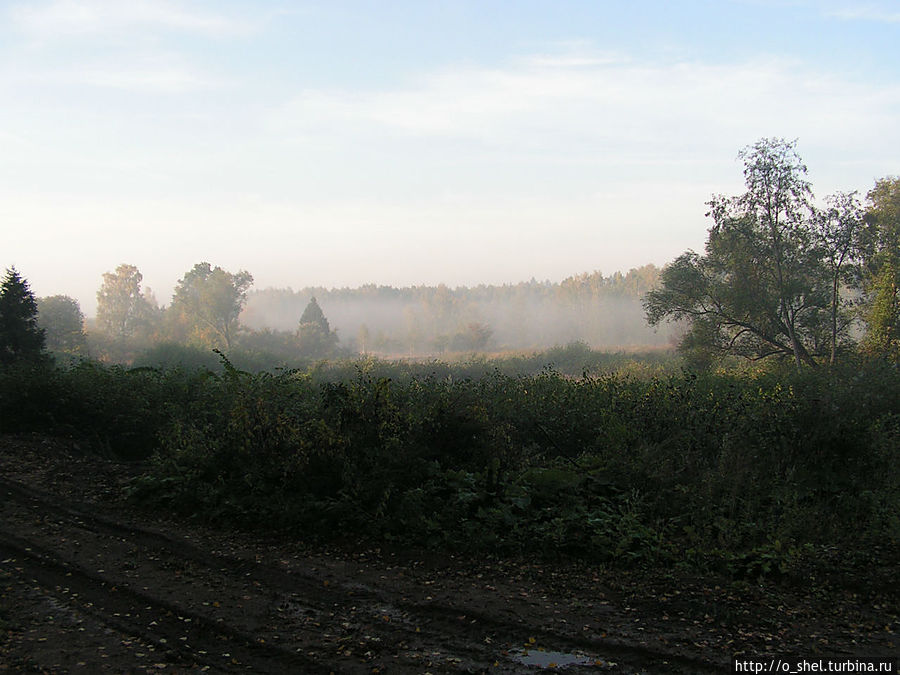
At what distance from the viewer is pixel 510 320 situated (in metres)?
151

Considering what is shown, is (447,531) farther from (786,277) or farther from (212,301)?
(212,301)

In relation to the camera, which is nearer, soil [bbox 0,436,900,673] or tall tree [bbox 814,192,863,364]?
soil [bbox 0,436,900,673]

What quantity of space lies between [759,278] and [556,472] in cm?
2447

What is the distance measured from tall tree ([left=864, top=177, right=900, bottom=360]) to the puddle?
77.3 ft

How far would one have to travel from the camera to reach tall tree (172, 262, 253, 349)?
8400cm

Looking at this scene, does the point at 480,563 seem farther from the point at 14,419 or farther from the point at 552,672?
the point at 14,419

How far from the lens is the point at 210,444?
8766 millimetres

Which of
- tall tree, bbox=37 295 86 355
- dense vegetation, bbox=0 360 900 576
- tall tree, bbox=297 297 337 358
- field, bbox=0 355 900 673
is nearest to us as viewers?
field, bbox=0 355 900 673

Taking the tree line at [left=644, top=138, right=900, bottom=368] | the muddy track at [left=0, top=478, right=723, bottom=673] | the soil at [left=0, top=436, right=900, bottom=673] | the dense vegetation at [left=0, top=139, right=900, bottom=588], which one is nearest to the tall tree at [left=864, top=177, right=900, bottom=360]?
the tree line at [left=644, top=138, right=900, bottom=368]

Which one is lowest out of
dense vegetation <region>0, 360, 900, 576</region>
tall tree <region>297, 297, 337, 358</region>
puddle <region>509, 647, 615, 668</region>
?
puddle <region>509, 647, 615, 668</region>

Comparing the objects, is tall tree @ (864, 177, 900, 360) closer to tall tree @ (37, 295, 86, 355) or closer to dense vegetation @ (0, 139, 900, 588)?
dense vegetation @ (0, 139, 900, 588)

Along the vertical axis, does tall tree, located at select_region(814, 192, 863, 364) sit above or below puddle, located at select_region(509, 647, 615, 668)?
above

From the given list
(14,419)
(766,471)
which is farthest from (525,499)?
(14,419)

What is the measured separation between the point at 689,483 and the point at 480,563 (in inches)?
131
